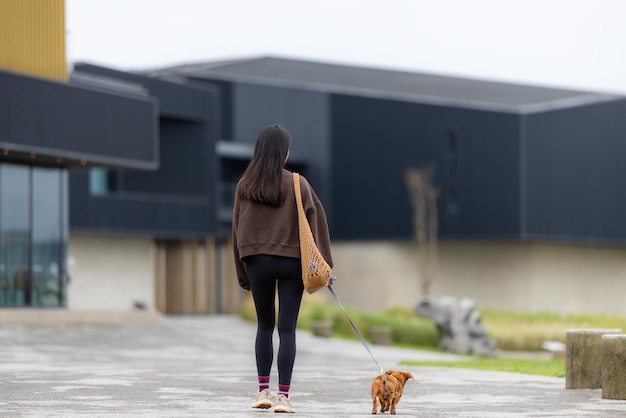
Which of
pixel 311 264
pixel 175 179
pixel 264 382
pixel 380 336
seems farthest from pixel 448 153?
pixel 311 264

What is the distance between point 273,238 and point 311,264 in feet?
1.04

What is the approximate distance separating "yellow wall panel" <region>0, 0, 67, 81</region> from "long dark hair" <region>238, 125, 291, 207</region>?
1731 cm

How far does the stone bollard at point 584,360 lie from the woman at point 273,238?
3.38 m

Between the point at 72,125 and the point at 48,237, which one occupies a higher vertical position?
the point at 72,125

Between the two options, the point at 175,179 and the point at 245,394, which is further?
the point at 175,179

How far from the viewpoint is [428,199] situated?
46000 millimetres

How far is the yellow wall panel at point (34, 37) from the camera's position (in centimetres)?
2569

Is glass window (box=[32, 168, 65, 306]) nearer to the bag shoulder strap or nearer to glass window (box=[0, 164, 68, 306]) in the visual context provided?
glass window (box=[0, 164, 68, 306])

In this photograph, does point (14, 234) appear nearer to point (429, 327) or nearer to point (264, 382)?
point (429, 327)

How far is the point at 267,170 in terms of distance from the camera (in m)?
9.11

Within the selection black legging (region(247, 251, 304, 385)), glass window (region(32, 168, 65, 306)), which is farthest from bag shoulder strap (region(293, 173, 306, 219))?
glass window (region(32, 168, 65, 306))

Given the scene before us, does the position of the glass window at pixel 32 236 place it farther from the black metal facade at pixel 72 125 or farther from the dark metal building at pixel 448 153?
the dark metal building at pixel 448 153

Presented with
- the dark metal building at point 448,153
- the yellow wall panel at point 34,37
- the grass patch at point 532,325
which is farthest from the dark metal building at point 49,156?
the dark metal building at point 448,153

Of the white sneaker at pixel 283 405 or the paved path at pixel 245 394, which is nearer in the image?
the white sneaker at pixel 283 405
